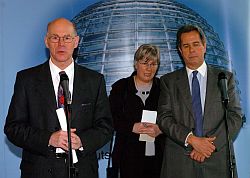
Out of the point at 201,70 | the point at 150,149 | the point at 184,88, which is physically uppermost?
the point at 201,70

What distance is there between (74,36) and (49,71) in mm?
314

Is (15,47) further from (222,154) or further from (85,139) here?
(222,154)

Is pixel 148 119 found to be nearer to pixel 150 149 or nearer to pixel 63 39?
pixel 150 149

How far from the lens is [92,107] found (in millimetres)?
3123

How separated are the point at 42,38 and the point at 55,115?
1754 mm

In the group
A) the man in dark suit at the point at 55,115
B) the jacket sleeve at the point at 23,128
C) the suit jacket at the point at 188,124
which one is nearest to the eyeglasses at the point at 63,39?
the man in dark suit at the point at 55,115

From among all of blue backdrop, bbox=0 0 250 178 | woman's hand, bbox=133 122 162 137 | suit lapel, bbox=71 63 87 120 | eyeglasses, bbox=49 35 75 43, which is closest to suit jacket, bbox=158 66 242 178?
woman's hand, bbox=133 122 162 137

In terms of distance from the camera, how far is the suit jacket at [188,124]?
339 cm

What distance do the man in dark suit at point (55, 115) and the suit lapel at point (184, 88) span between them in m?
0.69

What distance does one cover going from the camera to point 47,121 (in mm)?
3002

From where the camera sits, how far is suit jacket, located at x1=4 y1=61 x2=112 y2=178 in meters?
2.92

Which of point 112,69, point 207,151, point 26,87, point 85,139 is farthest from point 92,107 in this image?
point 112,69

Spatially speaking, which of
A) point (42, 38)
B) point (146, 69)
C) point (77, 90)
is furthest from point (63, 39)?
point (42, 38)

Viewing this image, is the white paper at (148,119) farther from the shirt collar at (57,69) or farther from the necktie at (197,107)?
the shirt collar at (57,69)
